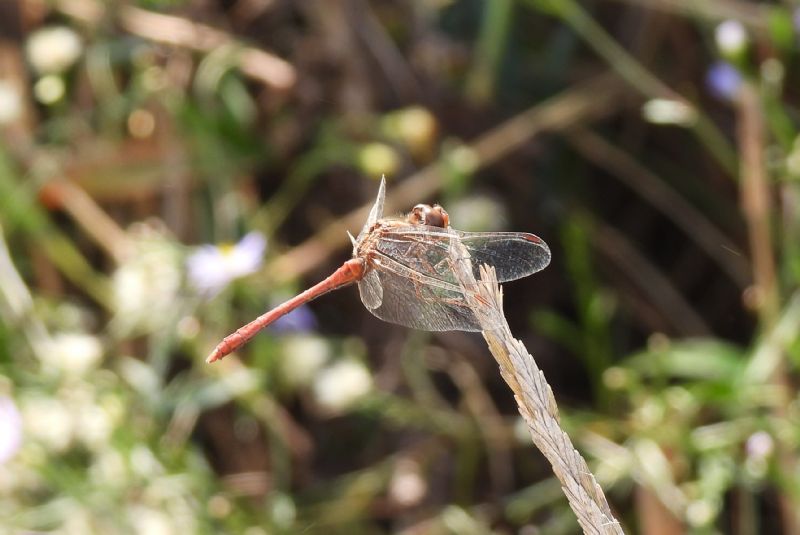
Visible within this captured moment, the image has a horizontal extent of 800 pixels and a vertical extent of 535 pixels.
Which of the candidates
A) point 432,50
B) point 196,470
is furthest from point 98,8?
point 196,470

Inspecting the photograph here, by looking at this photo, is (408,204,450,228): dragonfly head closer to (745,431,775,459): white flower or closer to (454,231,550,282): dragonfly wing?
(454,231,550,282): dragonfly wing

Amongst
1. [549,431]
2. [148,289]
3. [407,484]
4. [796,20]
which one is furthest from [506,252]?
[796,20]

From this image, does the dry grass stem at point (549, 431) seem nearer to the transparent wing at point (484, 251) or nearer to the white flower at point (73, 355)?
the transparent wing at point (484, 251)

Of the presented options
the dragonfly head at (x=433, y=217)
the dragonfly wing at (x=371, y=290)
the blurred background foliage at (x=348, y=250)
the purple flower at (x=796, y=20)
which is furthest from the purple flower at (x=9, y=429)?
the purple flower at (x=796, y=20)

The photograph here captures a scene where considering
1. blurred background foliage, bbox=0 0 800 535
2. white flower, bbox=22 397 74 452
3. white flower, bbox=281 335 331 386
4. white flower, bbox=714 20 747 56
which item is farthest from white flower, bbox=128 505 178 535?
white flower, bbox=714 20 747 56

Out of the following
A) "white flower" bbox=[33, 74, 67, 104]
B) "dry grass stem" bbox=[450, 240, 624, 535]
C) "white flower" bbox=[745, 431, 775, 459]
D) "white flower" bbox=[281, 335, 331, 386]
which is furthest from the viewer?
"white flower" bbox=[33, 74, 67, 104]

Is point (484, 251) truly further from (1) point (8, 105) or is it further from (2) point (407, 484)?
(1) point (8, 105)

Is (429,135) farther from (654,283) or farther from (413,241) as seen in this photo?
(413,241)

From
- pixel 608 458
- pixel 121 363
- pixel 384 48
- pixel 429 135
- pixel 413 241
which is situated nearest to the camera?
pixel 413 241
